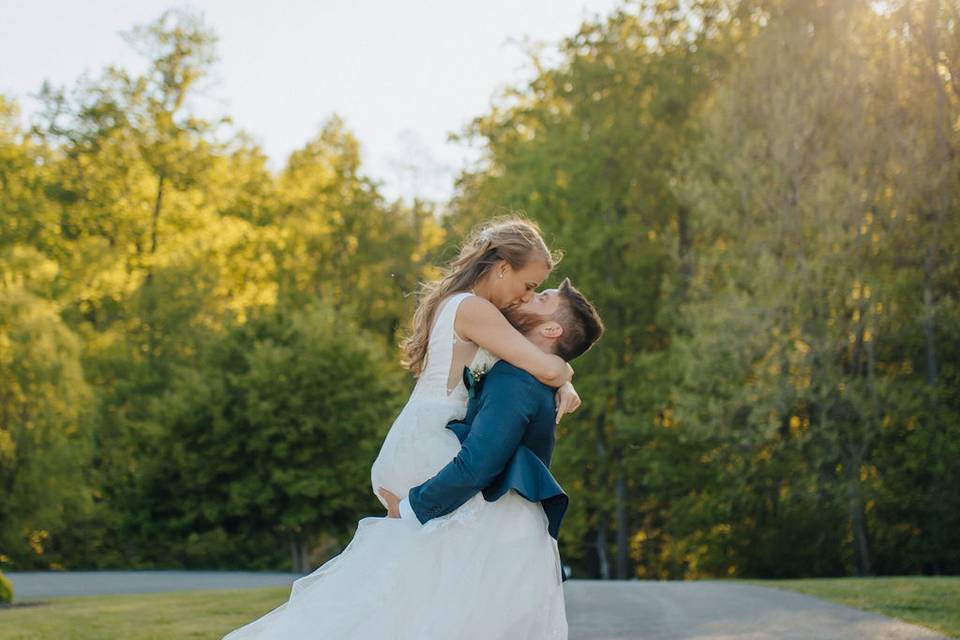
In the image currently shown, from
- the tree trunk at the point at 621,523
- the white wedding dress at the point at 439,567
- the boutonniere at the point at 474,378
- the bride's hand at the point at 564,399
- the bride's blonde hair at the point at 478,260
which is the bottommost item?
the tree trunk at the point at 621,523

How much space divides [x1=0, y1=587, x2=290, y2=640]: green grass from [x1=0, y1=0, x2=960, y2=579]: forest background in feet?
34.2

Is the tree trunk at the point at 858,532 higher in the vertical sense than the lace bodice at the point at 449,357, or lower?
lower

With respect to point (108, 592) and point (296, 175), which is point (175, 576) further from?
point (296, 175)

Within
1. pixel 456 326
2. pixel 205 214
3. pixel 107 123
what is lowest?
pixel 456 326

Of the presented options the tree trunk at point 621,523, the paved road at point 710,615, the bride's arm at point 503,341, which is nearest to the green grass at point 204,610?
the paved road at point 710,615

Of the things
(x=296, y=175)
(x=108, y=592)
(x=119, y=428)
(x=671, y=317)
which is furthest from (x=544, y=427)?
(x=296, y=175)

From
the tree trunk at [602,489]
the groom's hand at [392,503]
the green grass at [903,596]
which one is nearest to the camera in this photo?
the groom's hand at [392,503]

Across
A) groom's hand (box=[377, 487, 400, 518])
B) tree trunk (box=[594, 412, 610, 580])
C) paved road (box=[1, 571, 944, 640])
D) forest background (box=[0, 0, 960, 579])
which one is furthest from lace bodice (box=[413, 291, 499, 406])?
tree trunk (box=[594, 412, 610, 580])

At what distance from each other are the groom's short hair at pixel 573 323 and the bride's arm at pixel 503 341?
83 mm

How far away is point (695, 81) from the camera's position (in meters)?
Result: 32.7

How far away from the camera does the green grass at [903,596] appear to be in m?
10.6

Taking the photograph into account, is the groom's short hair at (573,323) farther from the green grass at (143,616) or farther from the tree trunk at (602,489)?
the tree trunk at (602,489)

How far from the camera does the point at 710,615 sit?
11.3 m

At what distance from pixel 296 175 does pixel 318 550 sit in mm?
15816
